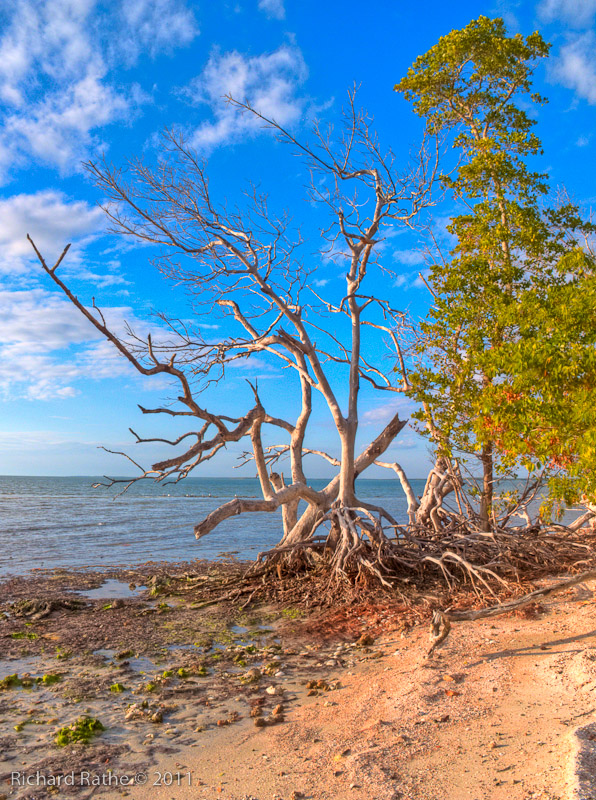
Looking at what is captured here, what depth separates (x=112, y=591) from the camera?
1145cm

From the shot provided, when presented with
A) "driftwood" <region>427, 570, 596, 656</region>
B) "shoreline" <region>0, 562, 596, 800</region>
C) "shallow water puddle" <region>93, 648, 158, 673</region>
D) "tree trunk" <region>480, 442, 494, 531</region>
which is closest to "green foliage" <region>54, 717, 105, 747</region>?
"shoreline" <region>0, 562, 596, 800</region>

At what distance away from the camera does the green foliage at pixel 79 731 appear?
4.76m

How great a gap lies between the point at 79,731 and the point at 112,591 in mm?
6916

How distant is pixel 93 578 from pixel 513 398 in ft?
35.2

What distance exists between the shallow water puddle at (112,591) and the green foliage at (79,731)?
5761 millimetres

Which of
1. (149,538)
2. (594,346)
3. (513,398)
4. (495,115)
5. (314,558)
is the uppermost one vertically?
(495,115)

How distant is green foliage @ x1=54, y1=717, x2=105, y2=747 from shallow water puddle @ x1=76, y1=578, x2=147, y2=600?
576cm

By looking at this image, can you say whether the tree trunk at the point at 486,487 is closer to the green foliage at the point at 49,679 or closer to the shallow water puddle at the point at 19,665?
the green foliage at the point at 49,679

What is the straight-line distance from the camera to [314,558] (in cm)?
1032

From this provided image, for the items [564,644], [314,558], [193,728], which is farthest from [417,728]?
[314,558]

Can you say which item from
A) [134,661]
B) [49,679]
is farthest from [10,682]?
[134,661]

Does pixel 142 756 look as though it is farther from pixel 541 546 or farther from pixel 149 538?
pixel 149 538

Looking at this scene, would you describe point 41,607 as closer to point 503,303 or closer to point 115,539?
point 503,303

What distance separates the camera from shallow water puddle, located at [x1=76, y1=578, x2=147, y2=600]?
1085 centimetres
